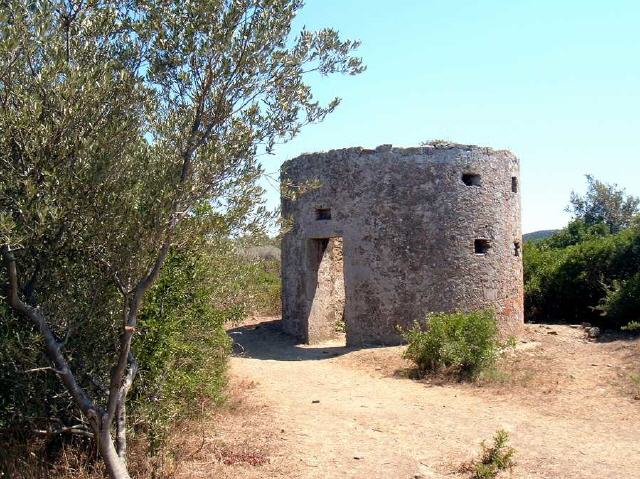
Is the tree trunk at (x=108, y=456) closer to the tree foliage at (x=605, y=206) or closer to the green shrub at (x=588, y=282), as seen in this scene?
the green shrub at (x=588, y=282)

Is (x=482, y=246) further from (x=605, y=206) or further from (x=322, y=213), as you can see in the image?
(x=605, y=206)

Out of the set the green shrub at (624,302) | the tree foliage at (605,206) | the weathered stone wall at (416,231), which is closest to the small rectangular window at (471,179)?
the weathered stone wall at (416,231)

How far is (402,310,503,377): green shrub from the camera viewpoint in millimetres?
9359

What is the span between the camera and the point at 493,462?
18.5 feet

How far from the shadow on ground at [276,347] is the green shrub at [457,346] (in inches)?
77.8

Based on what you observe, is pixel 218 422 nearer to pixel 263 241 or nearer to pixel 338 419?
pixel 338 419

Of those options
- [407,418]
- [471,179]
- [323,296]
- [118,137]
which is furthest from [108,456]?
[471,179]

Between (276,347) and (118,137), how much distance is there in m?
8.58

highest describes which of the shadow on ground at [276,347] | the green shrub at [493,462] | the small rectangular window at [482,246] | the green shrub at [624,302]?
the small rectangular window at [482,246]

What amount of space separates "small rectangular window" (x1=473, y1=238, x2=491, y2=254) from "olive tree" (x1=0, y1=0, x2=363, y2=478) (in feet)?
25.4

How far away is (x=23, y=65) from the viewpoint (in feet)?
13.3

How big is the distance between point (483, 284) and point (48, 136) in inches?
364

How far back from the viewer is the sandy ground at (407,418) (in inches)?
227

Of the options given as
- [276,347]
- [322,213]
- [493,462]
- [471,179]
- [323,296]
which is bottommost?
[493,462]
